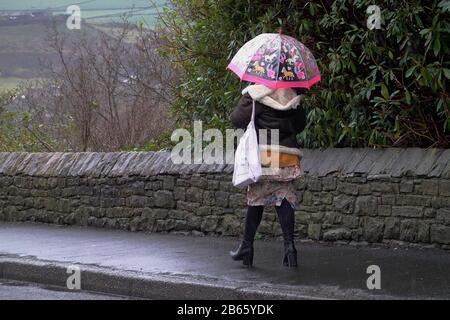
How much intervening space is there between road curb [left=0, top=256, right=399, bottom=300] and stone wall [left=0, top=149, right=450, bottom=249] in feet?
7.19

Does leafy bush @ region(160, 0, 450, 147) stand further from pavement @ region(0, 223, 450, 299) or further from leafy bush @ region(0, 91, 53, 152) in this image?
leafy bush @ region(0, 91, 53, 152)

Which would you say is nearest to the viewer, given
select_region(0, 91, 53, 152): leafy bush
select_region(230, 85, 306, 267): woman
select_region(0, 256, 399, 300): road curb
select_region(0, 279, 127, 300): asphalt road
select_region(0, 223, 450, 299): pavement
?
select_region(0, 256, 399, 300): road curb

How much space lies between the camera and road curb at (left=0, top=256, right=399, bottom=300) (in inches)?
259

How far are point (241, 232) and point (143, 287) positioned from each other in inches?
102

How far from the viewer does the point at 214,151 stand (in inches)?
402

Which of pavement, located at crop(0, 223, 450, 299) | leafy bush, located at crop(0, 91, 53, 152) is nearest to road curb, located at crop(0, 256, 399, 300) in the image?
pavement, located at crop(0, 223, 450, 299)

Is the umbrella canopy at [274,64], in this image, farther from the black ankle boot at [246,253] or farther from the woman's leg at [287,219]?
A: the black ankle boot at [246,253]

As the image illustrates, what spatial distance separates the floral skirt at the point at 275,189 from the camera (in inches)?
299

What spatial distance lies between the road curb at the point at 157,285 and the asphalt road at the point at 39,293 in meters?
0.12

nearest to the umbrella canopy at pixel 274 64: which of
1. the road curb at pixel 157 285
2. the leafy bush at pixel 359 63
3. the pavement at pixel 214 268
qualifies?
the leafy bush at pixel 359 63

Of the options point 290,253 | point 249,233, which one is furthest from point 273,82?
point 290,253

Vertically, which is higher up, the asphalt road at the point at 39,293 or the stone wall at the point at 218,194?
the stone wall at the point at 218,194
